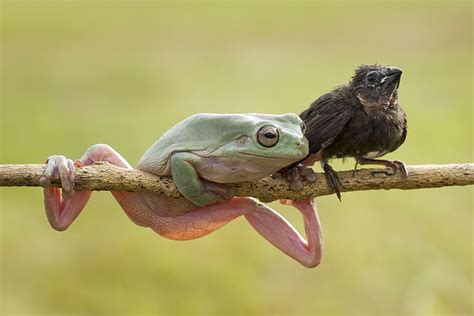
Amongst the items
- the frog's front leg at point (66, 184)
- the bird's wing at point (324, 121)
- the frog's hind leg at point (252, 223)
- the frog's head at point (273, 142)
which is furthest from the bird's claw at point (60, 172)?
the bird's wing at point (324, 121)

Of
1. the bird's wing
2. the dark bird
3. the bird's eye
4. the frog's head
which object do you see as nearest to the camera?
the frog's head

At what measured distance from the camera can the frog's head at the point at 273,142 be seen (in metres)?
4.04

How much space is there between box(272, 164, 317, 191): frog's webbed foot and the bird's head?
520mm

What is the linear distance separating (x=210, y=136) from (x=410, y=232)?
31.9ft

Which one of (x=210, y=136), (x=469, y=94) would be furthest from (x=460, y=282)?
(x=469, y=94)

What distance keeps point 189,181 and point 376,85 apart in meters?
1.06

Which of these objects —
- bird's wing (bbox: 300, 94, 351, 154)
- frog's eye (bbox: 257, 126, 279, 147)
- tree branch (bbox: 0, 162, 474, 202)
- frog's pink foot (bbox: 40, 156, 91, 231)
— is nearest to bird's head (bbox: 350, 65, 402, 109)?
bird's wing (bbox: 300, 94, 351, 154)

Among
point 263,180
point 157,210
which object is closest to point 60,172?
point 157,210

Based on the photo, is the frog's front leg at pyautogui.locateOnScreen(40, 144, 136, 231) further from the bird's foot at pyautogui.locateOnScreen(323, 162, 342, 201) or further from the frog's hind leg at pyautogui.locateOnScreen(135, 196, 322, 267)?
the bird's foot at pyautogui.locateOnScreen(323, 162, 342, 201)

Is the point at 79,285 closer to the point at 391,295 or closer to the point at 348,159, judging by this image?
the point at 391,295

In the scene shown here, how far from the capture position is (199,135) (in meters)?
4.20

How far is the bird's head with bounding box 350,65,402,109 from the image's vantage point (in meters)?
4.78

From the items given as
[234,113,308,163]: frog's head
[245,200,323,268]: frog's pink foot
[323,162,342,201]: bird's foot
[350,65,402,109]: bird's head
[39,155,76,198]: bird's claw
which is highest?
[350,65,402,109]: bird's head

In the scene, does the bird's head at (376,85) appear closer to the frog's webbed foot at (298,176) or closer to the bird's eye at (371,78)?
the bird's eye at (371,78)
